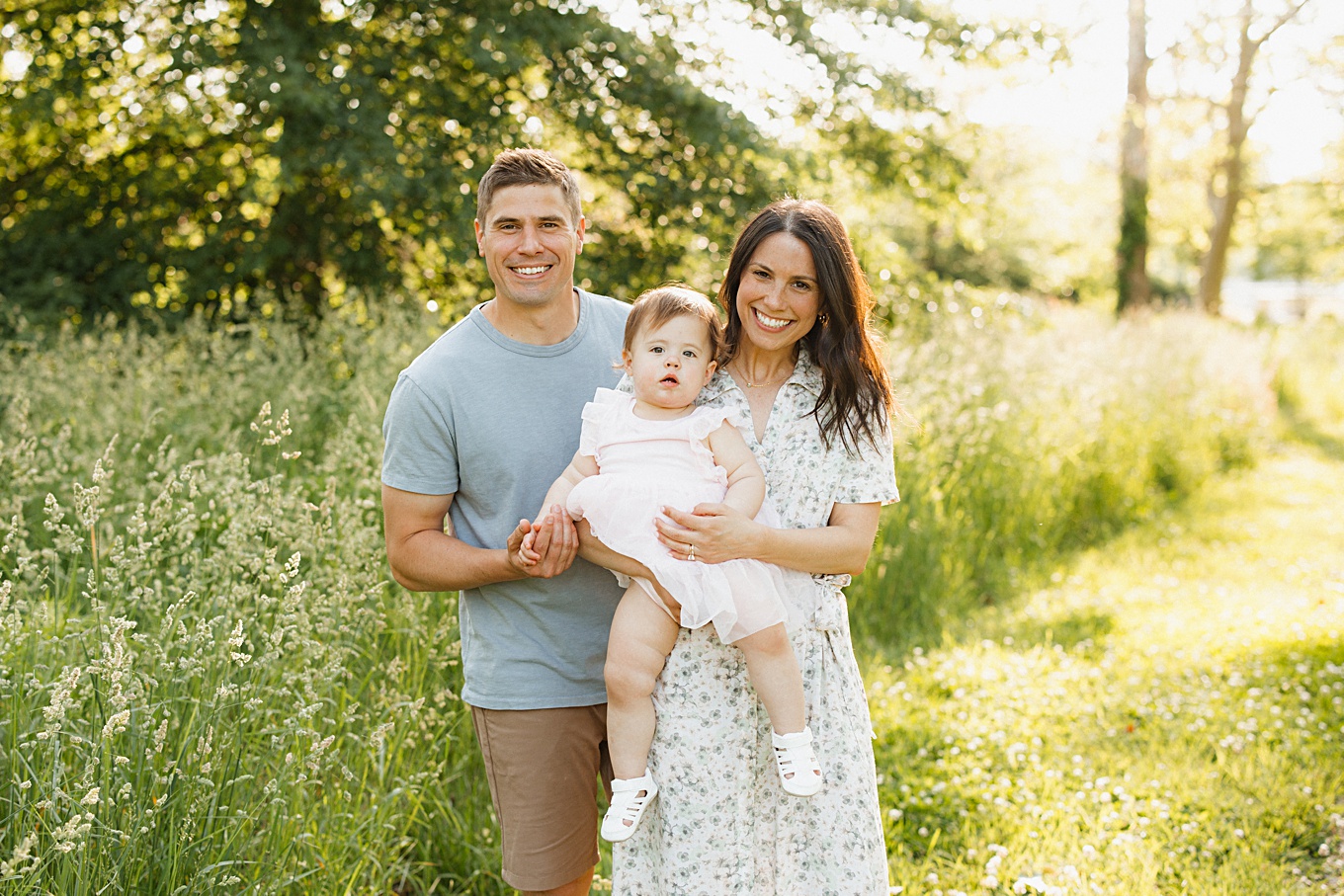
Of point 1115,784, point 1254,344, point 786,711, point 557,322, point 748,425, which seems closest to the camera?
point 786,711

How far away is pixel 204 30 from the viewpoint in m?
5.67

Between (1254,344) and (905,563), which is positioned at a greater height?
(1254,344)

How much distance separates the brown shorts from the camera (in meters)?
2.27

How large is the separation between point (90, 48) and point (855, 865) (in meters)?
6.57

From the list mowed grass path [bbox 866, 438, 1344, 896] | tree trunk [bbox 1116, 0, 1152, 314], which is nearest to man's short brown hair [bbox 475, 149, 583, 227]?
mowed grass path [bbox 866, 438, 1344, 896]

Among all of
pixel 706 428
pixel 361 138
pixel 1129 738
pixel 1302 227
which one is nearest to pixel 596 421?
pixel 706 428

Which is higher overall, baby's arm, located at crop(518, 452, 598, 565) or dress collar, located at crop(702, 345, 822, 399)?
dress collar, located at crop(702, 345, 822, 399)

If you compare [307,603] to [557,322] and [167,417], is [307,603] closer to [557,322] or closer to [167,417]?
[557,322]

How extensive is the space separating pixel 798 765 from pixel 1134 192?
1616cm

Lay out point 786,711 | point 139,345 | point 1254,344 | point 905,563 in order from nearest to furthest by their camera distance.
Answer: point 786,711 < point 905,563 < point 139,345 < point 1254,344

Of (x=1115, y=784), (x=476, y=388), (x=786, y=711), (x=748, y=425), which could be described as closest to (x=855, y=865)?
(x=786, y=711)

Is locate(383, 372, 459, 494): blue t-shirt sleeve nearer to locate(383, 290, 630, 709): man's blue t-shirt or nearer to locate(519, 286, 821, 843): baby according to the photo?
locate(383, 290, 630, 709): man's blue t-shirt

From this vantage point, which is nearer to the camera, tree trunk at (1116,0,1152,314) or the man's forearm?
the man's forearm

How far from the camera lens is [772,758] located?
2.17 metres
